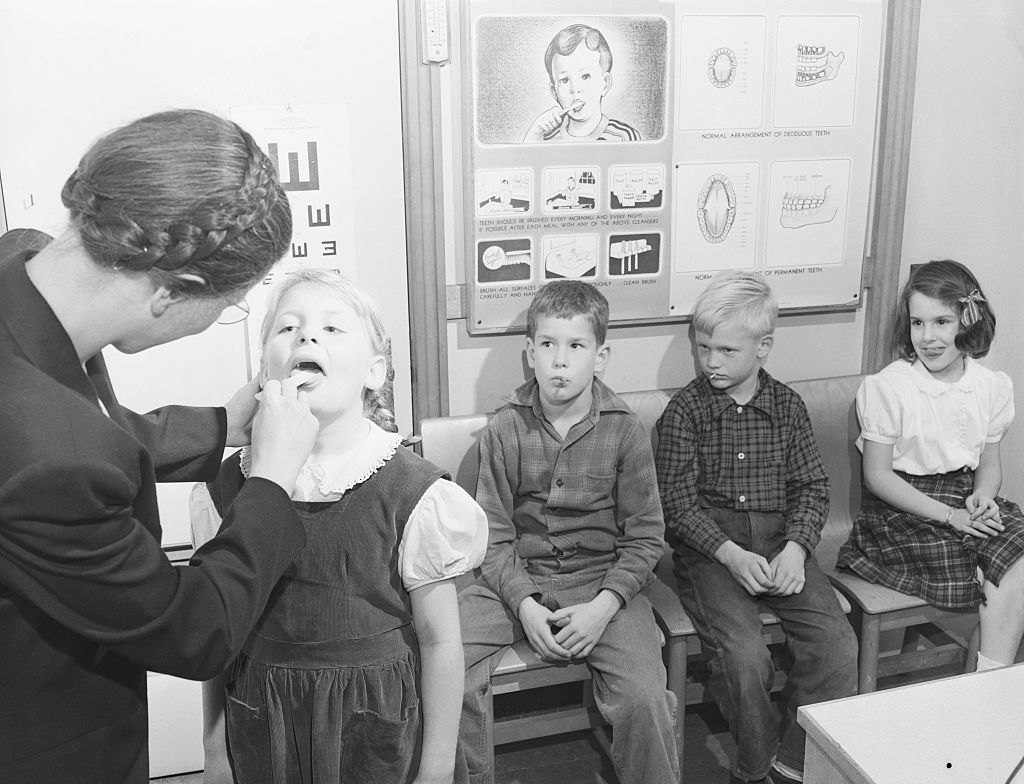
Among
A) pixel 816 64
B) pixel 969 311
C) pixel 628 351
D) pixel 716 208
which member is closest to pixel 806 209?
pixel 716 208

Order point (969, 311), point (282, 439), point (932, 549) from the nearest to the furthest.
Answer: point (282, 439) < point (932, 549) < point (969, 311)

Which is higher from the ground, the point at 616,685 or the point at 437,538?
the point at 437,538

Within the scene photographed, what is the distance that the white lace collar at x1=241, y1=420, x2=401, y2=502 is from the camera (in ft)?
4.77

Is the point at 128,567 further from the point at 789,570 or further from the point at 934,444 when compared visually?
the point at 934,444

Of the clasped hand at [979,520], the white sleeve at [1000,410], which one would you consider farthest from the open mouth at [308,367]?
the white sleeve at [1000,410]

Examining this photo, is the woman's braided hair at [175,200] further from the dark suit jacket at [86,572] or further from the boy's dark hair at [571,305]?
the boy's dark hair at [571,305]

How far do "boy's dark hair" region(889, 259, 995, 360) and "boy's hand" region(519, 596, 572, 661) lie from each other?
1240mm

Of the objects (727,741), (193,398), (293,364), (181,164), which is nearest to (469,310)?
(193,398)

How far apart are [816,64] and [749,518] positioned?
121cm

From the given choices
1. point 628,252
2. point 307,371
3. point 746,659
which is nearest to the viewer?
point 307,371

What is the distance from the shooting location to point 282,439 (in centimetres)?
115

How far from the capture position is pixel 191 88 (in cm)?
212

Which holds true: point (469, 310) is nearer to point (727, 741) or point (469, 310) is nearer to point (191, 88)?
point (191, 88)

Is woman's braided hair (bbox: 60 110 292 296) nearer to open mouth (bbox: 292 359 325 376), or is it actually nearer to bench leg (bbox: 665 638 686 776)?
open mouth (bbox: 292 359 325 376)
